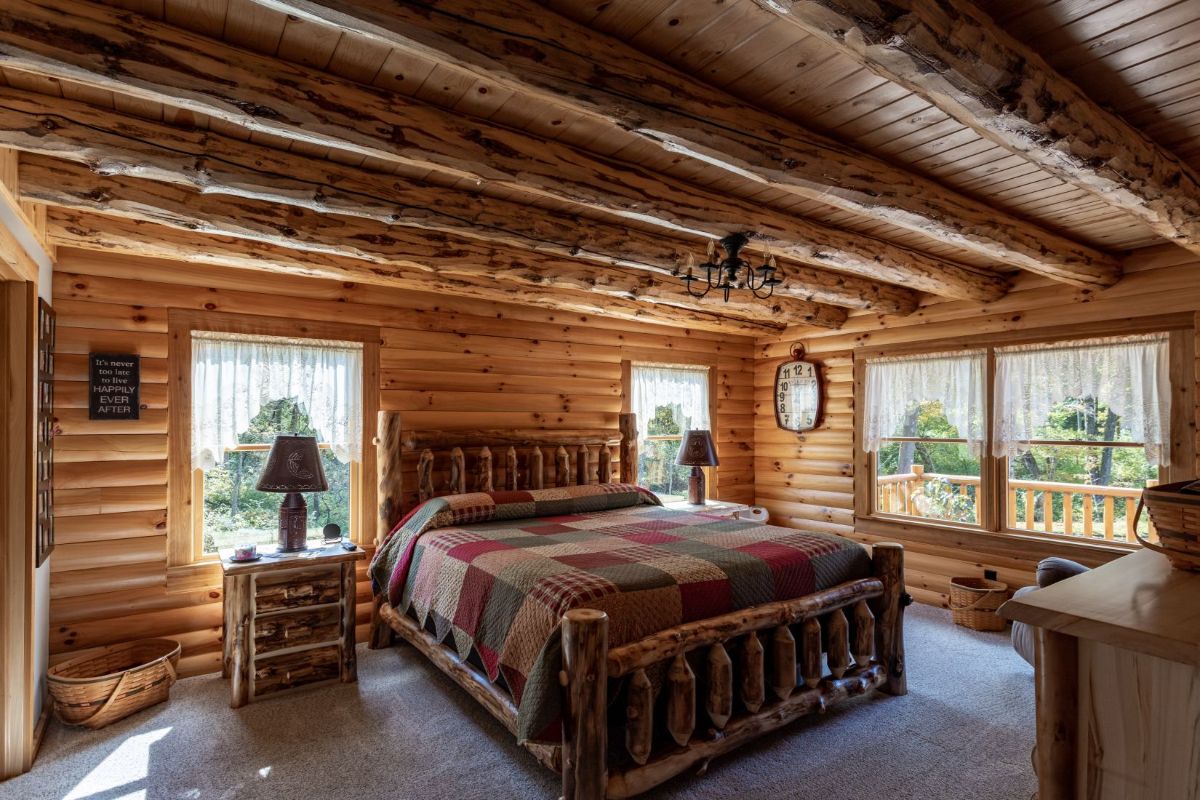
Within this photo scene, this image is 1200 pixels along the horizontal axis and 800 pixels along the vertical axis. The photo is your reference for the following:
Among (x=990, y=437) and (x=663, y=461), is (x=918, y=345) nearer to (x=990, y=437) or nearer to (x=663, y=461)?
(x=990, y=437)

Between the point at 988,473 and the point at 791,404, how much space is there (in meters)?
1.79

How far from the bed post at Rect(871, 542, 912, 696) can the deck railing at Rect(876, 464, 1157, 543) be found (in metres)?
1.94

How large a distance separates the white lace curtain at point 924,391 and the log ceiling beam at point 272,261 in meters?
2.06

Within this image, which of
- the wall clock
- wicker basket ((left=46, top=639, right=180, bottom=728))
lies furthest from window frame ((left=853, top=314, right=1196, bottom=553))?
wicker basket ((left=46, top=639, right=180, bottom=728))

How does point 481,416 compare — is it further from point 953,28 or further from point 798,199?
point 953,28

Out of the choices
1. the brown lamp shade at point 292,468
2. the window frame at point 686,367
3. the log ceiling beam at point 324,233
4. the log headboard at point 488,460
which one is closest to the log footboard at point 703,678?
the brown lamp shade at point 292,468

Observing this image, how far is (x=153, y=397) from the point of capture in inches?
138

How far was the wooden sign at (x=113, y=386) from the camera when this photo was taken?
131 inches

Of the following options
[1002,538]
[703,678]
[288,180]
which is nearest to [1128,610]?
[703,678]

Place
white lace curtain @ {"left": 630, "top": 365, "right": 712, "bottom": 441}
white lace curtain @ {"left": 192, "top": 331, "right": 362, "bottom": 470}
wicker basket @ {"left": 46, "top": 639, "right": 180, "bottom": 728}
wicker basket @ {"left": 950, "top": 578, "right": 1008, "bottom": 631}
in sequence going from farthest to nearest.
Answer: white lace curtain @ {"left": 630, "top": 365, "right": 712, "bottom": 441}, wicker basket @ {"left": 950, "top": 578, "right": 1008, "bottom": 631}, white lace curtain @ {"left": 192, "top": 331, "right": 362, "bottom": 470}, wicker basket @ {"left": 46, "top": 639, "right": 180, "bottom": 728}

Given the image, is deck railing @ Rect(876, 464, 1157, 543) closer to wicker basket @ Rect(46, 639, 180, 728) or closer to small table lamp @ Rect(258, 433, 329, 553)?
small table lamp @ Rect(258, 433, 329, 553)

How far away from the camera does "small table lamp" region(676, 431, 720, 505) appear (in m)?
5.20

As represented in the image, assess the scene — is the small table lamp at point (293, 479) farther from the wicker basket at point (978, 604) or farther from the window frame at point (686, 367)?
the wicker basket at point (978, 604)

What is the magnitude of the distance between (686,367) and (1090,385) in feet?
9.97
